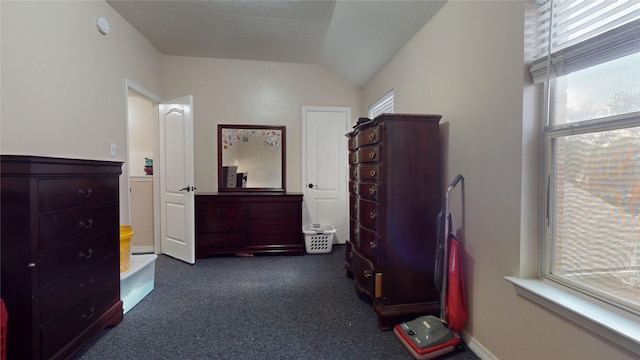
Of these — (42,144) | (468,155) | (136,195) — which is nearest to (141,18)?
(42,144)

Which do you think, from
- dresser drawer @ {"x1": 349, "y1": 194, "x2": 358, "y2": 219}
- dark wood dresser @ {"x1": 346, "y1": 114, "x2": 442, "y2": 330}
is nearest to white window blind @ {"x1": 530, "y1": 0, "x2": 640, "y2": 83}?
dark wood dresser @ {"x1": 346, "y1": 114, "x2": 442, "y2": 330}

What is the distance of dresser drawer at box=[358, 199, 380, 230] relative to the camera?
1.93m

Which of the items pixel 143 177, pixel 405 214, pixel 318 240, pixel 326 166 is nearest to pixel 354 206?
pixel 405 214

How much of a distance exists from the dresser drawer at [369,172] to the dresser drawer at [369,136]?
0.18 metres

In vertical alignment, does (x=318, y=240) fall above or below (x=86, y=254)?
below

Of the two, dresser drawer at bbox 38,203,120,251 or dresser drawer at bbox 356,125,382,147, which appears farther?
dresser drawer at bbox 356,125,382,147

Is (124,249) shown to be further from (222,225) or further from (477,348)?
(477,348)

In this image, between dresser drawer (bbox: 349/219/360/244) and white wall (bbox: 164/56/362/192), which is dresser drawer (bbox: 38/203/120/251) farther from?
white wall (bbox: 164/56/362/192)

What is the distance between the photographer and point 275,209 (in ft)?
11.3

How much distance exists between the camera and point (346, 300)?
2.26 m

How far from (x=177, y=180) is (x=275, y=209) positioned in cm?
121

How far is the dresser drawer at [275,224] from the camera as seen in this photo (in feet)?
11.3

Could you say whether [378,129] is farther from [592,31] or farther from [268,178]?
[268,178]

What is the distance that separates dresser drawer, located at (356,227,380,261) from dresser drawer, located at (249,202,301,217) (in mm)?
1399
